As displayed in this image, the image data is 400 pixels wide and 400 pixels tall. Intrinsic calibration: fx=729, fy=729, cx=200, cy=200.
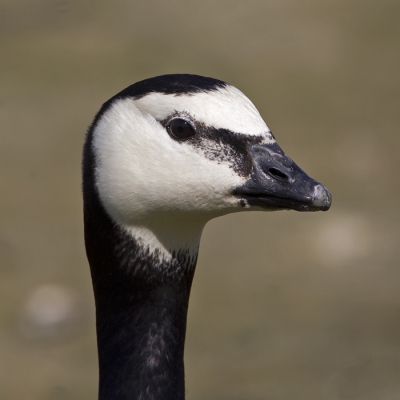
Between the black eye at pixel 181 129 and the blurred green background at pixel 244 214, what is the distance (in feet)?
12.6

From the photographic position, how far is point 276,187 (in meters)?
2.77

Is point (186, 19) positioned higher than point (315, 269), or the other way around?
point (186, 19)

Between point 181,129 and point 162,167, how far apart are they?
162 mm

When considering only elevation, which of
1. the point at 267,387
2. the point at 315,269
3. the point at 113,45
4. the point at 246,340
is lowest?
the point at 267,387

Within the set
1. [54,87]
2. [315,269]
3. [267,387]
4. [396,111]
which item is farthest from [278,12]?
[267,387]

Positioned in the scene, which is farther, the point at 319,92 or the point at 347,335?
the point at 319,92

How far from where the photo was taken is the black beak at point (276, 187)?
9.04 feet

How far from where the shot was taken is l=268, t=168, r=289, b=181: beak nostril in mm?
2779

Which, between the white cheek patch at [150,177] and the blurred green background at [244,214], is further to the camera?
the blurred green background at [244,214]

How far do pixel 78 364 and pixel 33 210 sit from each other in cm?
193

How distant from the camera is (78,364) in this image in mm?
6320

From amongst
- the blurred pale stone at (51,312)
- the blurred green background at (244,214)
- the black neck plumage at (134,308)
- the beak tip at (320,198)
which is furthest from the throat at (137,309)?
the blurred pale stone at (51,312)

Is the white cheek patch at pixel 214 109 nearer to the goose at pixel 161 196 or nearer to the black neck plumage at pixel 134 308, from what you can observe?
the goose at pixel 161 196

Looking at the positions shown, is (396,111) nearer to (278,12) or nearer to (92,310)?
(278,12)
